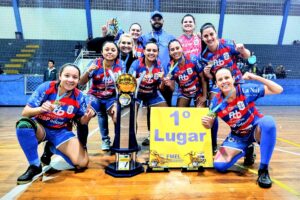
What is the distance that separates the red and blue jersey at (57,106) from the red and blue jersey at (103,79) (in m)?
0.59

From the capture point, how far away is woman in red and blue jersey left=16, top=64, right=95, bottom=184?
2.65 metres

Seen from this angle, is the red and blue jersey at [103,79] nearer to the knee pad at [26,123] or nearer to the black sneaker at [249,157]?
the knee pad at [26,123]

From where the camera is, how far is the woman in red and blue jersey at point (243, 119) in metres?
2.62

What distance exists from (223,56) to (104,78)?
4.95 ft

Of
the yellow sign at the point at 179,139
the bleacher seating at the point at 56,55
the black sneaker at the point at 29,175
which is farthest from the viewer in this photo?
the bleacher seating at the point at 56,55

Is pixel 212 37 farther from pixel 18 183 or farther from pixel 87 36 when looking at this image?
pixel 87 36

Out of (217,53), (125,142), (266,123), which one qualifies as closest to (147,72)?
(217,53)

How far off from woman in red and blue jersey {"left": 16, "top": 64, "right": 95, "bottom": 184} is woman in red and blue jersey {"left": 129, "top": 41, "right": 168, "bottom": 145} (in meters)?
0.84

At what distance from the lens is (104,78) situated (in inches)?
136

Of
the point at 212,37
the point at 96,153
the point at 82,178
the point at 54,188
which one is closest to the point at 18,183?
the point at 54,188

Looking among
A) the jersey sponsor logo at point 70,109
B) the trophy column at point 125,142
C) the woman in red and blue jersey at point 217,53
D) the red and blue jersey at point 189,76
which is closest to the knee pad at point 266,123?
the woman in red and blue jersey at point 217,53

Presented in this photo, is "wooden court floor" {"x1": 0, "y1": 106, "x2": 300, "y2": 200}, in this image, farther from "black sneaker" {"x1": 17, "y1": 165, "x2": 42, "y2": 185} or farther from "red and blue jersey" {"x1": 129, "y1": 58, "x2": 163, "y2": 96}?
"red and blue jersey" {"x1": 129, "y1": 58, "x2": 163, "y2": 96}

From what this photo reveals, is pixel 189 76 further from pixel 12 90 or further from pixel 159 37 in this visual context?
pixel 12 90

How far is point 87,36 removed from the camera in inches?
537
